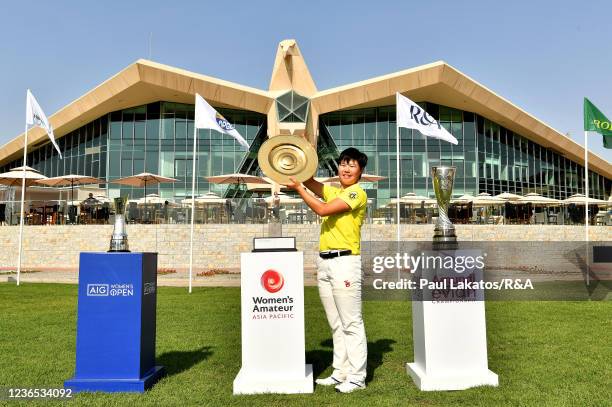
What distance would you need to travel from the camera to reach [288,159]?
4809 mm

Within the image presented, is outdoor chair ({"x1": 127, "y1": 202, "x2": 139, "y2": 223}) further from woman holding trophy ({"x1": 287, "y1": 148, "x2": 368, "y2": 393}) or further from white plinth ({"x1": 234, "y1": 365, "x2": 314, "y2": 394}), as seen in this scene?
woman holding trophy ({"x1": 287, "y1": 148, "x2": 368, "y2": 393})

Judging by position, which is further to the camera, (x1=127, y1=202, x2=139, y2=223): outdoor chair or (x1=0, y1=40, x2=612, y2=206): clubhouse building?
(x1=0, y1=40, x2=612, y2=206): clubhouse building

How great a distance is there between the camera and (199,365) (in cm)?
562

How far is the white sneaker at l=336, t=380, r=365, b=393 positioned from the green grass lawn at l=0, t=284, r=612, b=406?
0.08 meters

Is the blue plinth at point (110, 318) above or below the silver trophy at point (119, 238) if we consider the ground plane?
below

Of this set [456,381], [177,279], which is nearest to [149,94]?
[177,279]

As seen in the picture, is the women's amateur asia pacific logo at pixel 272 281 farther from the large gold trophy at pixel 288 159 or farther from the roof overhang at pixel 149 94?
the roof overhang at pixel 149 94

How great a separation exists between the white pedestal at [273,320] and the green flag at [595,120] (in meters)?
13.4

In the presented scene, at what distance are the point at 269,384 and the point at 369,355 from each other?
1.81 m

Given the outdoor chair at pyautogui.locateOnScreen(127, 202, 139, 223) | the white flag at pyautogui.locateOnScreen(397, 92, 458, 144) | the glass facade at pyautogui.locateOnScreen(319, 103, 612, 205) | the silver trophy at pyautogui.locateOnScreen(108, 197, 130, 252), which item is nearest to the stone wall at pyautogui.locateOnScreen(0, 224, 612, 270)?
the outdoor chair at pyautogui.locateOnScreen(127, 202, 139, 223)

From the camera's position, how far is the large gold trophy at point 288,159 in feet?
15.7

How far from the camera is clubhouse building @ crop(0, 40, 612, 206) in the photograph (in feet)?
116

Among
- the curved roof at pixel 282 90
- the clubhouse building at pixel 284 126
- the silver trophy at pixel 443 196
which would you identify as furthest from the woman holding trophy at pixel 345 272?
the curved roof at pixel 282 90

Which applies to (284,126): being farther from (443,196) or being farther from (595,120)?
Result: (443,196)
